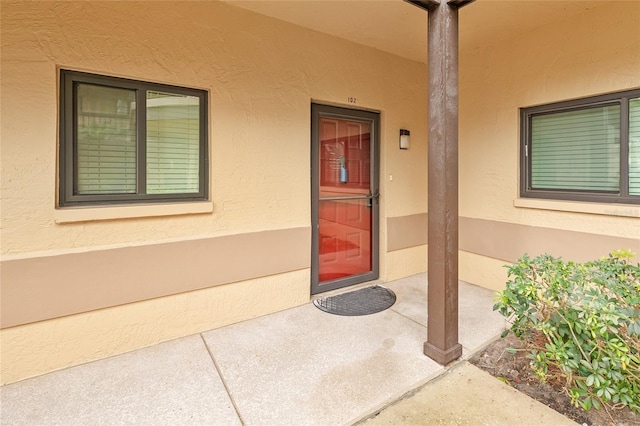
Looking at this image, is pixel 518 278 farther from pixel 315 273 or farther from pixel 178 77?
pixel 178 77

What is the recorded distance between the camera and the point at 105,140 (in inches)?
99.0

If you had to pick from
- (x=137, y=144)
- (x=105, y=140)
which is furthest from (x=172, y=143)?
(x=105, y=140)

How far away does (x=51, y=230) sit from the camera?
2.30 meters

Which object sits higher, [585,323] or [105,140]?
[105,140]

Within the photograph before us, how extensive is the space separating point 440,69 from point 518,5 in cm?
148

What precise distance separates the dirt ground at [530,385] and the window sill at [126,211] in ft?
8.45

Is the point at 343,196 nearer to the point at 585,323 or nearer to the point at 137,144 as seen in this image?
the point at 137,144

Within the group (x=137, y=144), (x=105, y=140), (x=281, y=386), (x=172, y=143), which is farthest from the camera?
(x=172, y=143)

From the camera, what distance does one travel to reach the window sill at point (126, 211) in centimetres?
233

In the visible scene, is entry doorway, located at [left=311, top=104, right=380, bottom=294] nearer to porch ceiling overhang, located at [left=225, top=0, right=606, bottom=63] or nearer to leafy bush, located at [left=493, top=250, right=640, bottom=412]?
porch ceiling overhang, located at [left=225, top=0, right=606, bottom=63]

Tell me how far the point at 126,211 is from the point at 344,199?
89.9 inches

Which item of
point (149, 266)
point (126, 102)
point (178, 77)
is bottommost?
point (149, 266)

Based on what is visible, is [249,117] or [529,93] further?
[529,93]

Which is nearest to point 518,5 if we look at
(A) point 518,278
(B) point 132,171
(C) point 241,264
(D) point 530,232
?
(D) point 530,232
